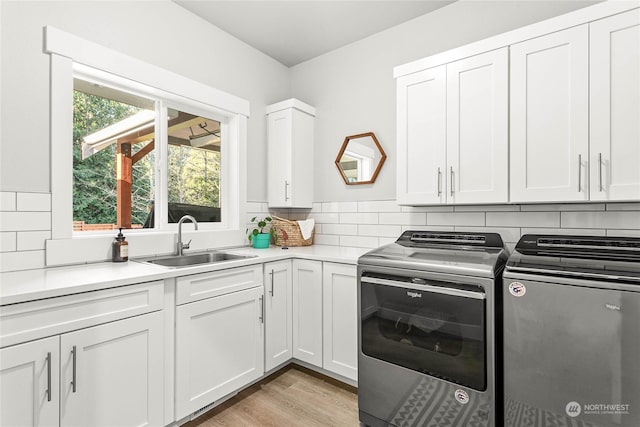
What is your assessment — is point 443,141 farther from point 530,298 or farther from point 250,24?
Result: point 250,24

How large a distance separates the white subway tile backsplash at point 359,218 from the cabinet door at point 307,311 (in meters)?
0.67

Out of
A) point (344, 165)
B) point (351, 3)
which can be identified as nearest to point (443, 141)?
point (344, 165)

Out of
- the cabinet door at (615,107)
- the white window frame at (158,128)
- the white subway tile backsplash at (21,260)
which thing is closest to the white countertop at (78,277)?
the white subway tile backsplash at (21,260)

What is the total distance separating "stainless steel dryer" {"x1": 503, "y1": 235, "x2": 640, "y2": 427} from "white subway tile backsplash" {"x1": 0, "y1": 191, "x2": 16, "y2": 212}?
2428 mm

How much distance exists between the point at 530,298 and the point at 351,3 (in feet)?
7.43

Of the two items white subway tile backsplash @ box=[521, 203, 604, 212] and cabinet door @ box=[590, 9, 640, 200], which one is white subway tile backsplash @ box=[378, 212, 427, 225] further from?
cabinet door @ box=[590, 9, 640, 200]

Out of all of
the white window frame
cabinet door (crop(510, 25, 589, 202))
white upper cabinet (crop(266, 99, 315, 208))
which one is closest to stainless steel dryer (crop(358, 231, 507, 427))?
cabinet door (crop(510, 25, 589, 202))

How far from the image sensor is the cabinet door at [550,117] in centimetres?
162

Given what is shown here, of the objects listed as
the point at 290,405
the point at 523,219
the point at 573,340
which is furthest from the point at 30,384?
the point at 523,219

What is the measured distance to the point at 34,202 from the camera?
5.54 feet

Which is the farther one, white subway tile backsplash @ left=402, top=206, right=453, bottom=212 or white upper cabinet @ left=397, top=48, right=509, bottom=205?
white subway tile backsplash @ left=402, top=206, right=453, bottom=212

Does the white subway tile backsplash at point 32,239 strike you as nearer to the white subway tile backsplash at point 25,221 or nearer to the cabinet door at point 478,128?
the white subway tile backsplash at point 25,221

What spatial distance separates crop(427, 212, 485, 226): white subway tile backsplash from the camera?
2.20m

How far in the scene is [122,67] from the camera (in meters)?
2.04
